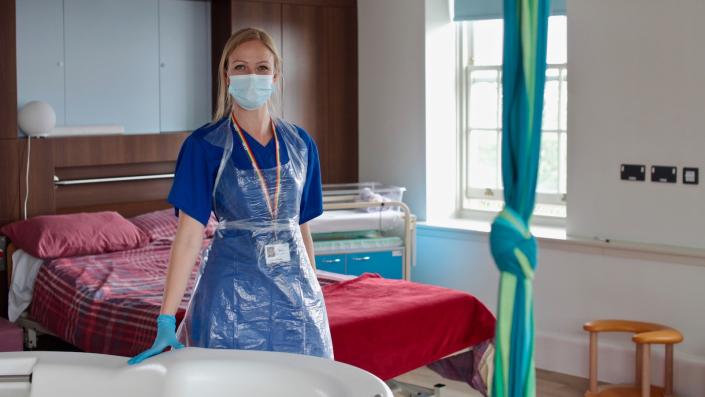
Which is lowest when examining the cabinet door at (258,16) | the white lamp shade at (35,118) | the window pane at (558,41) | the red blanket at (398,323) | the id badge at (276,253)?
the red blanket at (398,323)

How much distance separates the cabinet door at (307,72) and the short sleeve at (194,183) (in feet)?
10.8

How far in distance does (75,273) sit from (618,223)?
8.39 ft

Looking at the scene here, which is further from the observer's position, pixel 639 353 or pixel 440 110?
pixel 440 110

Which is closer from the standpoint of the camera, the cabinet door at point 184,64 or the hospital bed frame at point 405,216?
the hospital bed frame at point 405,216

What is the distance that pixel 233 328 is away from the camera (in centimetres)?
255

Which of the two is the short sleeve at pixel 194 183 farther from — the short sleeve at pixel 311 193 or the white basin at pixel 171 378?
the white basin at pixel 171 378

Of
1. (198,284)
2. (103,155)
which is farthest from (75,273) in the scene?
(198,284)

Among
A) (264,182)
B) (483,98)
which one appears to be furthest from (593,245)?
(264,182)

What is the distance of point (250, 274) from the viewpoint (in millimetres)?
2570

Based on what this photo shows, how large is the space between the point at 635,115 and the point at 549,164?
32.6 inches

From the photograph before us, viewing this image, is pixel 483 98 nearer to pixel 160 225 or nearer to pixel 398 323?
pixel 160 225

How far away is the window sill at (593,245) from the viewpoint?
443 centimetres

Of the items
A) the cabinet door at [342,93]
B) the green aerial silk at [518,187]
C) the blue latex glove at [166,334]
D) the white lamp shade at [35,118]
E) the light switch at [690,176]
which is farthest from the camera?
the cabinet door at [342,93]

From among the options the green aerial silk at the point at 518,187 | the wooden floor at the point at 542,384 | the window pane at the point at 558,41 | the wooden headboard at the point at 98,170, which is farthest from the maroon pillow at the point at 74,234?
the green aerial silk at the point at 518,187
